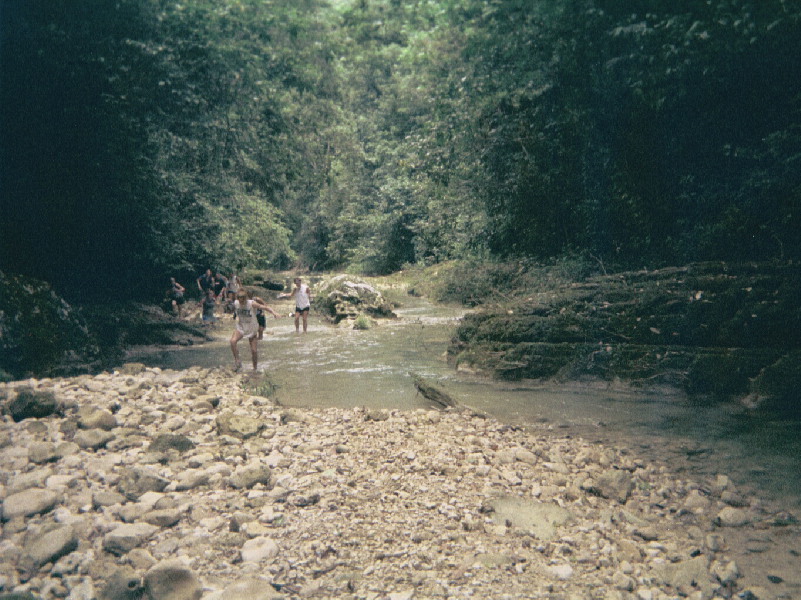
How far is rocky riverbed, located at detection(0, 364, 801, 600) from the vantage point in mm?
3682

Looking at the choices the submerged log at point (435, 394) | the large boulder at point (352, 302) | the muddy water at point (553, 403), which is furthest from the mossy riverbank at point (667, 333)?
the large boulder at point (352, 302)

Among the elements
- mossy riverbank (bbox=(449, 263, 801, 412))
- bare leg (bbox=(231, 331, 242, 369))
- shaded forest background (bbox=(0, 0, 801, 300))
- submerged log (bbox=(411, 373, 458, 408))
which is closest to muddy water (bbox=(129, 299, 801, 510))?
submerged log (bbox=(411, 373, 458, 408))

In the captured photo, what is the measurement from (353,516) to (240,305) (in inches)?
280

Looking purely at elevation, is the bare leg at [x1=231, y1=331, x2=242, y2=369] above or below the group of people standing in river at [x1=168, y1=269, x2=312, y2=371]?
below

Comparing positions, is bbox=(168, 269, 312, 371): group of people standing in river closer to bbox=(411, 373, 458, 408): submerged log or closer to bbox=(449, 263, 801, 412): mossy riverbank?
bbox=(411, 373, 458, 408): submerged log

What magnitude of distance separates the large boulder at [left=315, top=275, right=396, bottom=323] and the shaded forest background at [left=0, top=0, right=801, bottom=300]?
4.36m

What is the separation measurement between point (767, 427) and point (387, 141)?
32.7 meters

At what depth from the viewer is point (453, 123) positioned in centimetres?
1316

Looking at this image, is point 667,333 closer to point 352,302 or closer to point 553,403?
point 553,403

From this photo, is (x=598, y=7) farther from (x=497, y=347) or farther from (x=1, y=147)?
(x=1, y=147)

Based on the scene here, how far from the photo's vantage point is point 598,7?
9.15 m

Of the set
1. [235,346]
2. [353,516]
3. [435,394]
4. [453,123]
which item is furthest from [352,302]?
[353,516]

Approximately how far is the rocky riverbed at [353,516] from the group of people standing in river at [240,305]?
162 inches

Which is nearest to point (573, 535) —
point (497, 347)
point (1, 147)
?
point (497, 347)
